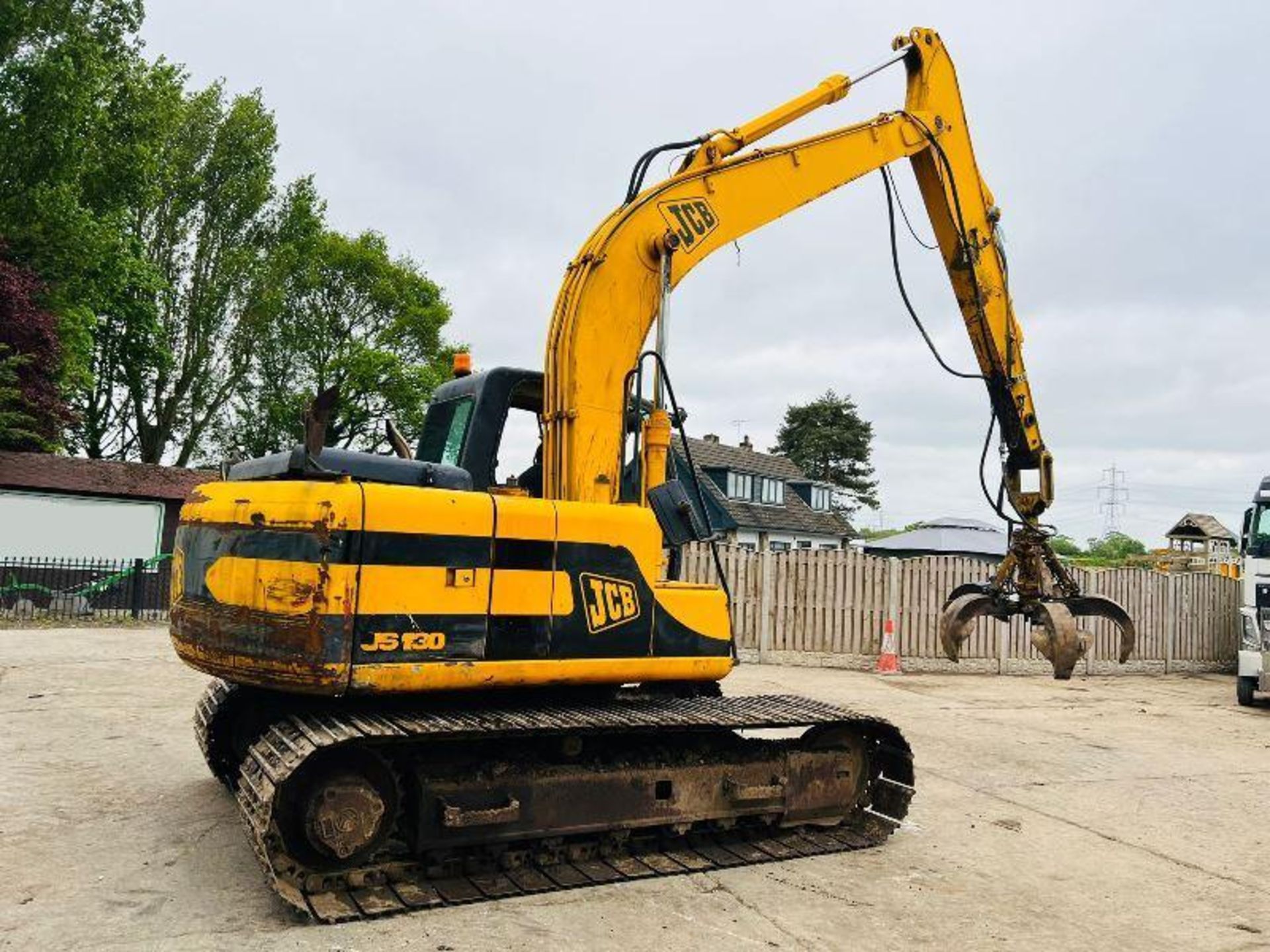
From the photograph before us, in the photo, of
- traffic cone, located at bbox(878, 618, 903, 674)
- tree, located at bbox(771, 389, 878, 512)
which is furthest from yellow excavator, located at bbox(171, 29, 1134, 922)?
tree, located at bbox(771, 389, 878, 512)

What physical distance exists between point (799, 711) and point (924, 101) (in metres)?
4.64

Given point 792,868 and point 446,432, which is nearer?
point 792,868

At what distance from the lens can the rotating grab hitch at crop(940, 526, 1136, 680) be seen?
661cm

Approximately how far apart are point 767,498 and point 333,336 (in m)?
19.5

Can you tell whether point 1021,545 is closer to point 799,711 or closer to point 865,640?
point 799,711

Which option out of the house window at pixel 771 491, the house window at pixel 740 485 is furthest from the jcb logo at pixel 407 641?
the house window at pixel 771 491

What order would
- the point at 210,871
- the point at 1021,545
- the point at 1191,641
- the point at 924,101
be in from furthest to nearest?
1. the point at 1191,641
2. the point at 924,101
3. the point at 1021,545
4. the point at 210,871

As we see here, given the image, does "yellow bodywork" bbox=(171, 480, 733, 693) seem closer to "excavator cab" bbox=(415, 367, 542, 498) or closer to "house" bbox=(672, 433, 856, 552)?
"excavator cab" bbox=(415, 367, 542, 498)

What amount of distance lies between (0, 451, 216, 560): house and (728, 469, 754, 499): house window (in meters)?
22.9

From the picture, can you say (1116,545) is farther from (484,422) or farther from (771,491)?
(484,422)

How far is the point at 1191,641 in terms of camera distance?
17.7 meters

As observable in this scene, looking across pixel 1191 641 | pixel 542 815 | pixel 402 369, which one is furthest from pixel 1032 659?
pixel 402 369

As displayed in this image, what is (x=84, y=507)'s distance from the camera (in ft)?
74.7

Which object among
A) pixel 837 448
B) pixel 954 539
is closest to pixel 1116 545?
pixel 837 448
